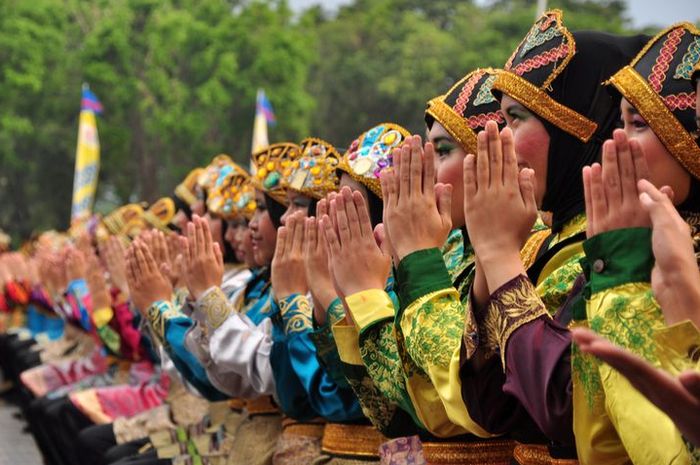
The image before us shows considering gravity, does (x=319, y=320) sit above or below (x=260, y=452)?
above

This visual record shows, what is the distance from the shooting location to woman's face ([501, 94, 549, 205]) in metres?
3.52

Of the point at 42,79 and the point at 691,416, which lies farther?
the point at 42,79

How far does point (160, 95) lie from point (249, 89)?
2.87m

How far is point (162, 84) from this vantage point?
36625mm

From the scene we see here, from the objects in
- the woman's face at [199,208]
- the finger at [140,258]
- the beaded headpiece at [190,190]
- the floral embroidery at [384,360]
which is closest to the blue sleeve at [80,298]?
the beaded headpiece at [190,190]

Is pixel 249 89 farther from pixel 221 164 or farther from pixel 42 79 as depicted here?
pixel 221 164

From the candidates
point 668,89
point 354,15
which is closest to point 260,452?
point 668,89

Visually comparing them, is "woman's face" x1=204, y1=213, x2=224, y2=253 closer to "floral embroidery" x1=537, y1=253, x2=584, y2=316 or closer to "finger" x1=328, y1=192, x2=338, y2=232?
"finger" x1=328, y1=192, x2=338, y2=232

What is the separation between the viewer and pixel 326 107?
4406 cm

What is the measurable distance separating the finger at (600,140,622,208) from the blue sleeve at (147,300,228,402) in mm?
3792

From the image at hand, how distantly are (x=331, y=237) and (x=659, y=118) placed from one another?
1.35 meters

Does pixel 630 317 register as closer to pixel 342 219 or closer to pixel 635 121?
pixel 635 121

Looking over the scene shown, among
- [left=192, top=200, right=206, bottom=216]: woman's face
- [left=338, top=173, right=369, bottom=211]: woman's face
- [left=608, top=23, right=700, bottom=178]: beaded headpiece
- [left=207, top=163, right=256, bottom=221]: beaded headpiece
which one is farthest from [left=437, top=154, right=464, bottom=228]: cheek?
[left=192, top=200, right=206, bottom=216]: woman's face

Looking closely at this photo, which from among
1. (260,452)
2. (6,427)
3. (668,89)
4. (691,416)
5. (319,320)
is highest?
(668,89)
